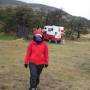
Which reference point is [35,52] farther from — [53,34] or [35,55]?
[53,34]

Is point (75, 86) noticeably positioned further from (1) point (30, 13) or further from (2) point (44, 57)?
(1) point (30, 13)

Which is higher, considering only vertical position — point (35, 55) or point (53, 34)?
point (35, 55)

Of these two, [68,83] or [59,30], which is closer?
[68,83]

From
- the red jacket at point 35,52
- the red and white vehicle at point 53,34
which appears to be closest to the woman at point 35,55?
the red jacket at point 35,52

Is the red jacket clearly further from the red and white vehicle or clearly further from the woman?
the red and white vehicle

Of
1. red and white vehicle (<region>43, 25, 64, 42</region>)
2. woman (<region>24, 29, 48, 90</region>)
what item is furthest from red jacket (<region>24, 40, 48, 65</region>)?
red and white vehicle (<region>43, 25, 64, 42</region>)

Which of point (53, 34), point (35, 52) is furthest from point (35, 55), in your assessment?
point (53, 34)

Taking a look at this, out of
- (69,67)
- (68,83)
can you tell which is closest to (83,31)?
(69,67)

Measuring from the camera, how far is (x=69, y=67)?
16406 millimetres

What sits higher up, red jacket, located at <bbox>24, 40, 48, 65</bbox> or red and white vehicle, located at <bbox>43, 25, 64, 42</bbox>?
red jacket, located at <bbox>24, 40, 48, 65</bbox>

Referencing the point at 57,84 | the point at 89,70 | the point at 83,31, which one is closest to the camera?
the point at 57,84

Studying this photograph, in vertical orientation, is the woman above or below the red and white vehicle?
above

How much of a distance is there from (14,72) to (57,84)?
2.63 meters

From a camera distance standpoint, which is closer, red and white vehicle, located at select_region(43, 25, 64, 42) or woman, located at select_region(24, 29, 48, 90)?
woman, located at select_region(24, 29, 48, 90)
